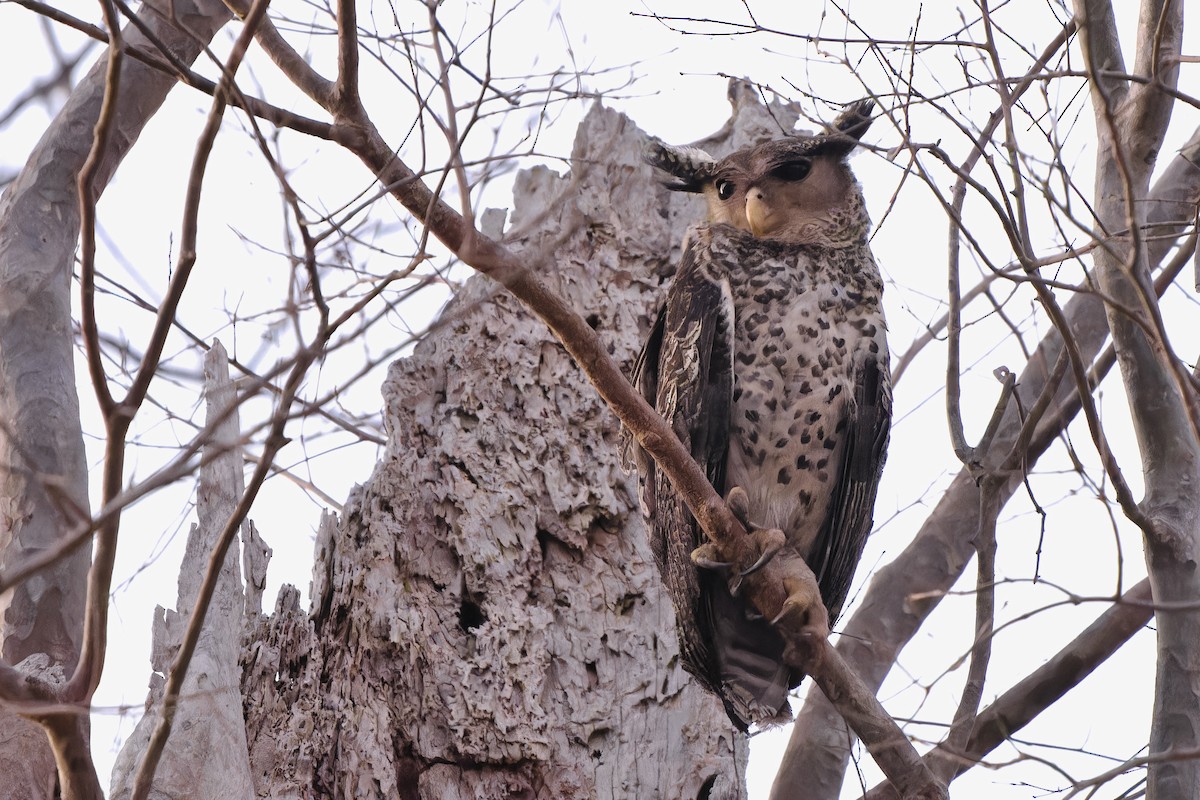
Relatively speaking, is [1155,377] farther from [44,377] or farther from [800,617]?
[44,377]

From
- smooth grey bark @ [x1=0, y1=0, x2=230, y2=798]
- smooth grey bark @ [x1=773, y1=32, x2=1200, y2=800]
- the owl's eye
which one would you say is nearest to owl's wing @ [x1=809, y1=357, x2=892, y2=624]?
smooth grey bark @ [x1=773, y1=32, x2=1200, y2=800]

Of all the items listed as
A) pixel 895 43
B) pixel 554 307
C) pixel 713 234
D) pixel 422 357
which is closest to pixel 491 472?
pixel 422 357

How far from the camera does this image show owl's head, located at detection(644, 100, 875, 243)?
404cm

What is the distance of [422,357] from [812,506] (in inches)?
61.1

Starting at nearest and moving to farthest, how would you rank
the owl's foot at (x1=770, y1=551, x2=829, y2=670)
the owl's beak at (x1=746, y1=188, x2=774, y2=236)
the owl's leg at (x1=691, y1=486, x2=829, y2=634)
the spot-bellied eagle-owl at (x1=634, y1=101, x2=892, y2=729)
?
the owl's foot at (x1=770, y1=551, x2=829, y2=670) → the owl's leg at (x1=691, y1=486, x2=829, y2=634) → the spot-bellied eagle-owl at (x1=634, y1=101, x2=892, y2=729) → the owl's beak at (x1=746, y1=188, x2=774, y2=236)

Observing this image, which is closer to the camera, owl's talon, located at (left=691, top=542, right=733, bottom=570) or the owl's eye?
owl's talon, located at (left=691, top=542, right=733, bottom=570)

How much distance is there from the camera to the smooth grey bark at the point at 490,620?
3.71 m

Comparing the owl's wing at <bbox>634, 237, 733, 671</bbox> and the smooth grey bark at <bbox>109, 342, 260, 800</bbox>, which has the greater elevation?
the owl's wing at <bbox>634, 237, 733, 671</bbox>

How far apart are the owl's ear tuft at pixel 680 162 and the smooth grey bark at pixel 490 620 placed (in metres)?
0.27

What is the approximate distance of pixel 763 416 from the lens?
363cm

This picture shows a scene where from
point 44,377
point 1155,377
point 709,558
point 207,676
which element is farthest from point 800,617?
point 44,377

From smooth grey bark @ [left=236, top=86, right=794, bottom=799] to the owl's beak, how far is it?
571mm

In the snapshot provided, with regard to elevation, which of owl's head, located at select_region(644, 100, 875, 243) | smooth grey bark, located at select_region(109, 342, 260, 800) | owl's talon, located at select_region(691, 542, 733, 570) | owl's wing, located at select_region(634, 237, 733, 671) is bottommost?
smooth grey bark, located at select_region(109, 342, 260, 800)

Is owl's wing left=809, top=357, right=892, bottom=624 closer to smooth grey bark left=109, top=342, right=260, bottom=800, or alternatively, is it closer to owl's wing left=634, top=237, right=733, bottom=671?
owl's wing left=634, top=237, right=733, bottom=671
